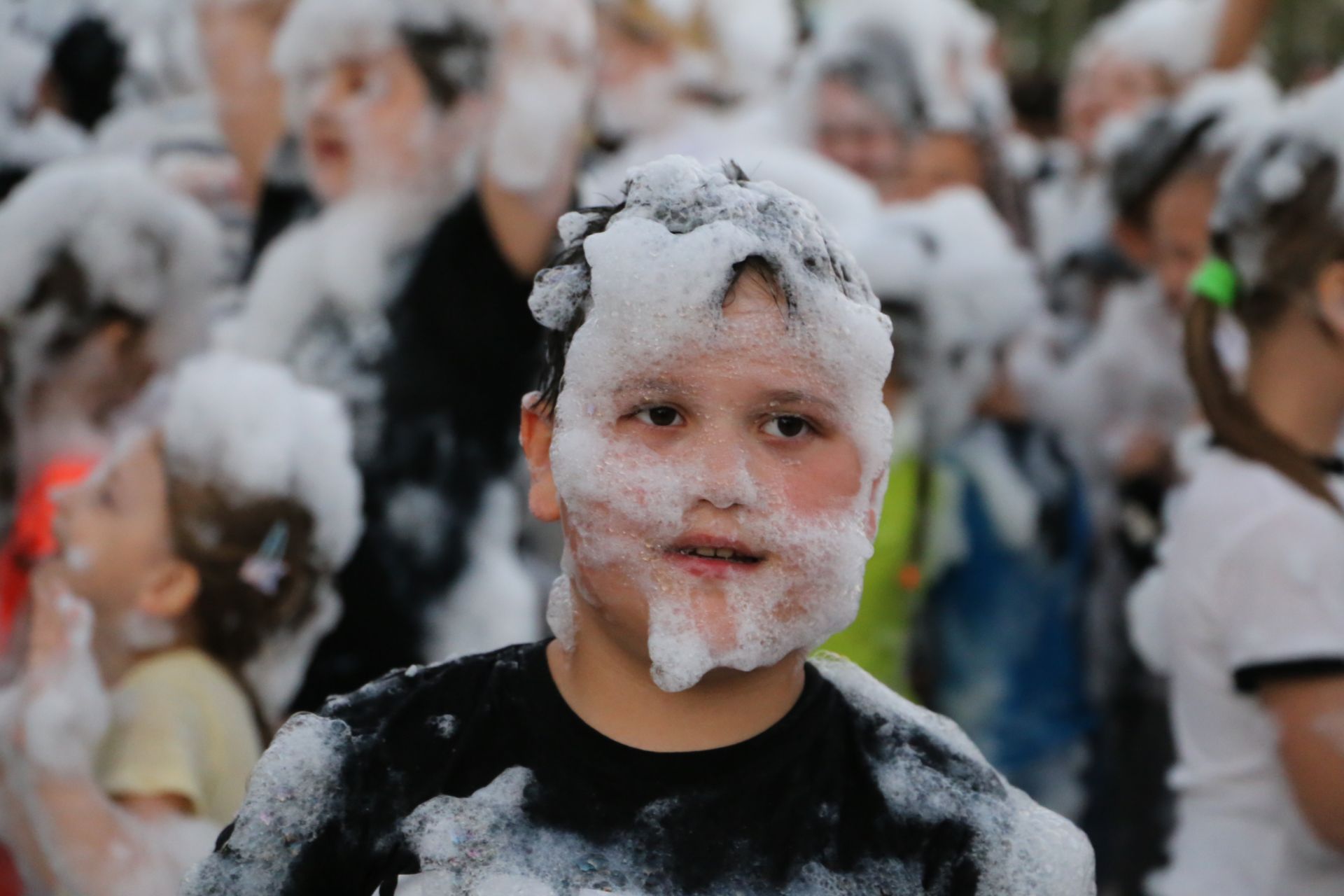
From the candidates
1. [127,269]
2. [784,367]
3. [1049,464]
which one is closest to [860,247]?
[1049,464]

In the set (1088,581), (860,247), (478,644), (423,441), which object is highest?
(860,247)

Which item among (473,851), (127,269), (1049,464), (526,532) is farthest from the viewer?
(1049,464)

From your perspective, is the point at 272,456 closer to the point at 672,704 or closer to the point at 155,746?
the point at 155,746

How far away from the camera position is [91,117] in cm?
334

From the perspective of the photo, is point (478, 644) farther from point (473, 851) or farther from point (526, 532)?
point (473, 851)

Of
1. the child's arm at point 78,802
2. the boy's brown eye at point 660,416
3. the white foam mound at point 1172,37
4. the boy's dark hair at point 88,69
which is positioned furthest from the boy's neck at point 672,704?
the white foam mound at point 1172,37

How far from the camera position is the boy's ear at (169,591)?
2408 millimetres

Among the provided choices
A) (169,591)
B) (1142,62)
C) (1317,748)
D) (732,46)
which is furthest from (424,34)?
(1142,62)

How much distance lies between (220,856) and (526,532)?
193 cm

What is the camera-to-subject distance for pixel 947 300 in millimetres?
3467

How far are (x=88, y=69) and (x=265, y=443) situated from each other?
129cm

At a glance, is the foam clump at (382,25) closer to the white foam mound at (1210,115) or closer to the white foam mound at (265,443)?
the white foam mound at (265,443)

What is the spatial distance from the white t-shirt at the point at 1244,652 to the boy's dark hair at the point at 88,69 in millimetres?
2388

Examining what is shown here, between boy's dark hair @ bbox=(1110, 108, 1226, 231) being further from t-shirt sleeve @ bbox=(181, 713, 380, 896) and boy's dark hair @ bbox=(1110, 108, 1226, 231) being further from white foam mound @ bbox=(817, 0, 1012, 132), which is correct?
t-shirt sleeve @ bbox=(181, 713, 380, 896)
